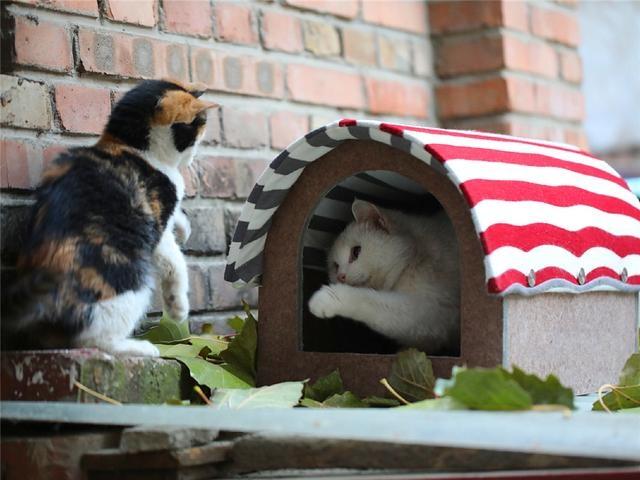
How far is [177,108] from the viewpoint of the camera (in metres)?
1.63

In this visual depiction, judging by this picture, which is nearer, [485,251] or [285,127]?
[485,251]

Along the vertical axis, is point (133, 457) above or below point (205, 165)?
below

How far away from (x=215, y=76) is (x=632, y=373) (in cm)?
116

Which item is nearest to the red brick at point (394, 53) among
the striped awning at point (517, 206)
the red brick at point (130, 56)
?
the red brick at point (130, 56)

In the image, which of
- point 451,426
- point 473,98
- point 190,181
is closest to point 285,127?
point 190,181

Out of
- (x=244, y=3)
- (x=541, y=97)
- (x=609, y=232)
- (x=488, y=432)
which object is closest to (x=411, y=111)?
(x=541, y=97)

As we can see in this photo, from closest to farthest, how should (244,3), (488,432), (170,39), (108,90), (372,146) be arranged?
(488,432), (372,146), (108,90), (170,39), (244,3)

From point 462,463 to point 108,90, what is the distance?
112 centimetres

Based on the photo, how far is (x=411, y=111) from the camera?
2.87 meters

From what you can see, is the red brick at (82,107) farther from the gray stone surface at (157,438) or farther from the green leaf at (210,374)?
the gray stone surface at (157,438)

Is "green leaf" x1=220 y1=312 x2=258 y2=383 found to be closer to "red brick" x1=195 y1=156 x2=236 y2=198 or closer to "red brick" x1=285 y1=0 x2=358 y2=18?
"red brick" x1=195 y1=156 x2=236 y2=198

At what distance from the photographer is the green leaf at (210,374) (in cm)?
159

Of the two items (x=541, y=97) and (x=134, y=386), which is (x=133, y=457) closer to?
(x=134, y=386)

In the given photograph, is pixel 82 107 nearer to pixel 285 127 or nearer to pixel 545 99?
pixel 285 127
